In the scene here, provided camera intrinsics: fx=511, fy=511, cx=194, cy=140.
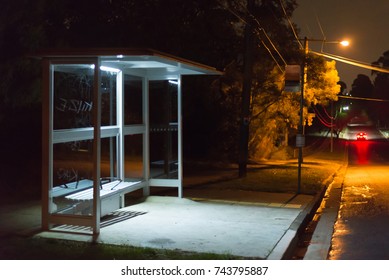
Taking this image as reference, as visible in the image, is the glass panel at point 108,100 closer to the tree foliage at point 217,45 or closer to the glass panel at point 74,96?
the glass panel at point 74,96

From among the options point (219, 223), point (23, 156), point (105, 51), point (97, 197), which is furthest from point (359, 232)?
point (23, 156)

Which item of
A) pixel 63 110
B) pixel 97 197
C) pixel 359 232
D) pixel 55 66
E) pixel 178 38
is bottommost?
pixel 359 232

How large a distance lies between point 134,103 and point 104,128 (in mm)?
2253

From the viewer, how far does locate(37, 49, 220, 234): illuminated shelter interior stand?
8.25m

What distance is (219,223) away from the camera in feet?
31.1

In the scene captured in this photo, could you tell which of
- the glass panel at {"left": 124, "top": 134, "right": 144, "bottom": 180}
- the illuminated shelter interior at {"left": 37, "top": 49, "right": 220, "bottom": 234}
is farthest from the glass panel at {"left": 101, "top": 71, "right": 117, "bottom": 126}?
the glass panel at {"left": 124, "top": 134, "right": 144, "bottom": 180}

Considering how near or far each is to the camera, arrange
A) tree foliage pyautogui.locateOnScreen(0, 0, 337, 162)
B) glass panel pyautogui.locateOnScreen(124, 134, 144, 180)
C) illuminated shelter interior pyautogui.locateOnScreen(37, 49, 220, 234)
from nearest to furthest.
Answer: illuminated shelter interior pyautogui.locateOnScreen(37, 49, 220, 234)
glass panel pyautogui.locateOnScreen(124, 134, 144, 180)
tree foliage pyautogui.locateOnScreen(0, 0, 337, 162)

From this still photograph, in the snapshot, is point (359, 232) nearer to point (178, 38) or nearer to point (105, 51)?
point (105, 51)

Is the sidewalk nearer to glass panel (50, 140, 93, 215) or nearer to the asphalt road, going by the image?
glass panel (50, 140, 93, 215)

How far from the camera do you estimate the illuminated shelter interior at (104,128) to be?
825 cm

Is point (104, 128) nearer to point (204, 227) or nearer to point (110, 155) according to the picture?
point (110, 155)

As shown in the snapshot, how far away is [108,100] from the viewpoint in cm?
1085

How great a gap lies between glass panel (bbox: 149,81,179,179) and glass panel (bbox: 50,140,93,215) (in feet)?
8.51
